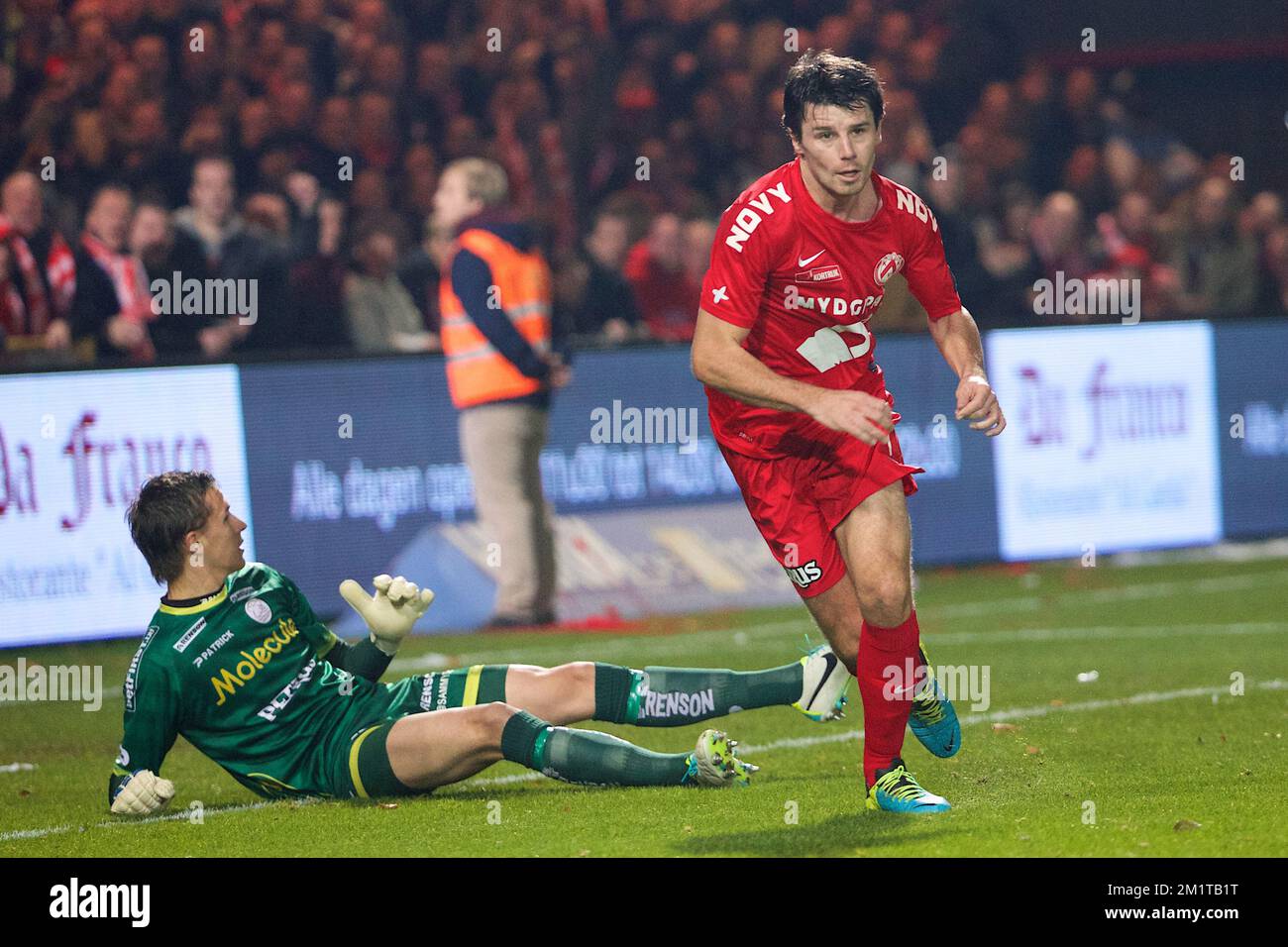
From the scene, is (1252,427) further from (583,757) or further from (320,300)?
(583,757)

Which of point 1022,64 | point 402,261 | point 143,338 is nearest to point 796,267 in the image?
point 143,338

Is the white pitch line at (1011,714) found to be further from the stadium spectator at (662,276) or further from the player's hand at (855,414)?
the stadium spectator at (662,276)

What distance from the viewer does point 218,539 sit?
609cm

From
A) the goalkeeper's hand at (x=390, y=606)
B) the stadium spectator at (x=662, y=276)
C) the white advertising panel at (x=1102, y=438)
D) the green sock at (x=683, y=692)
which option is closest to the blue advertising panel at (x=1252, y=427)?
the white advertising panel at (x=1102, y=438)

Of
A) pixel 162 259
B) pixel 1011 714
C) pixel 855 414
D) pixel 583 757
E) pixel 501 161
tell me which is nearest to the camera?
pixel 855 414

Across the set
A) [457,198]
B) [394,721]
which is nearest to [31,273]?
[457,198]

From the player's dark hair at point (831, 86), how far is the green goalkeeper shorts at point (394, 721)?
2.02m

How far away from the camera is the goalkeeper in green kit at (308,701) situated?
6031 mm

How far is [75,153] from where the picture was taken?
12383mm

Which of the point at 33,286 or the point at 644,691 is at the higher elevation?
the point at 33,286

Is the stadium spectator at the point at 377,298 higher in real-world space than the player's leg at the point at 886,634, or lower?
higher

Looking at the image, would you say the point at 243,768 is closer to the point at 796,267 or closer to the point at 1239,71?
the point at 796,267

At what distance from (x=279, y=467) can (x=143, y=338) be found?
1.23 meters

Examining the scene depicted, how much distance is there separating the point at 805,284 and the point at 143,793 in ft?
8.08
